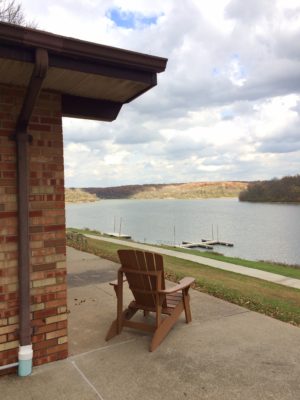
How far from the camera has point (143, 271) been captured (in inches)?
163

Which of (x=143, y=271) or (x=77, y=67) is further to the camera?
(x=143, y=271)

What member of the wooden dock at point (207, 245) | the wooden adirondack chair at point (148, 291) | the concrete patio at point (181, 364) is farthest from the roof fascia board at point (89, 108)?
the wooden dock at point (207, 245)

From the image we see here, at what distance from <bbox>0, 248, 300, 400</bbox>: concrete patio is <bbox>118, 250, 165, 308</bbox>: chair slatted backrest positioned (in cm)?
51

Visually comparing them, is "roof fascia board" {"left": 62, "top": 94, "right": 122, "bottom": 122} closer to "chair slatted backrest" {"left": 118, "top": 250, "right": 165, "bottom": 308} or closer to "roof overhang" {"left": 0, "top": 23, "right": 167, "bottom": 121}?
"roof overhang" {"left": 0, "top": 23, "right": 167, "bottom": 121}

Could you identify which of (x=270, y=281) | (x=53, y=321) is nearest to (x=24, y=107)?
(x=53, y=321)

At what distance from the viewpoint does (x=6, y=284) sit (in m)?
3.45

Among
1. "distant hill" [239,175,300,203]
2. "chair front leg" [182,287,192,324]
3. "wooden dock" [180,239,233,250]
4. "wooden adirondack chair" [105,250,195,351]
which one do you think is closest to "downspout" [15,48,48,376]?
"wooden adirondack chair" [105,250,195,351]

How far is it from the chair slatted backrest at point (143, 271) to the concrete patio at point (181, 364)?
0.51m

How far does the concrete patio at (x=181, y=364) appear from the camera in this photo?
10.5 feet

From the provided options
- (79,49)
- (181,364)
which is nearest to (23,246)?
(79,49)

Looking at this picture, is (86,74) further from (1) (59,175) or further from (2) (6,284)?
(2) (6,284)

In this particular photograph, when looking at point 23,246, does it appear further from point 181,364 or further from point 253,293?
point 253,293

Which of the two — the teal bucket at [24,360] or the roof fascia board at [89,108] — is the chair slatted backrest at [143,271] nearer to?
the teal bucket at [24,360]

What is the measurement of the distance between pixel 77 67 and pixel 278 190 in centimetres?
11041
